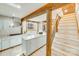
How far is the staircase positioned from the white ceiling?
1.59 ft

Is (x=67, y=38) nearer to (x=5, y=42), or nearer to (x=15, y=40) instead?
(x=15, y=40)

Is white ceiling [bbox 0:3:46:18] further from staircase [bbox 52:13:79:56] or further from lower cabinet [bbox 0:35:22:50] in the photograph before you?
staircase [bbox 52:13:79:56]

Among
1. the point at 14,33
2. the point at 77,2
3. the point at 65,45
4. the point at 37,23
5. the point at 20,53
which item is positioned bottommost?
the point at 20,53

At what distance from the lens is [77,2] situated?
144cm

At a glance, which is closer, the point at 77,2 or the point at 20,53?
the point at 77,2

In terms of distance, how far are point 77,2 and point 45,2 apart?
19.2 inches

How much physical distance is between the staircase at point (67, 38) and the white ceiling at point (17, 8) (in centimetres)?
48

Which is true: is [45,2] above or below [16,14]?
above

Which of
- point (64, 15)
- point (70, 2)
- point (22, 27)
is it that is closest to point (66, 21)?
point (64, 15)

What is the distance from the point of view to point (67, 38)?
5.01 ft

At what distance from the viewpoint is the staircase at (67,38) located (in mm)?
1479

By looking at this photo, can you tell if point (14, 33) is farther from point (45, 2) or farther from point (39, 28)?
point (45, 2)

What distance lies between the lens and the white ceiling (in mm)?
1497

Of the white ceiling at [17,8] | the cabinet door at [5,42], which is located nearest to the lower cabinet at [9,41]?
the cabinet door at [5,42]
